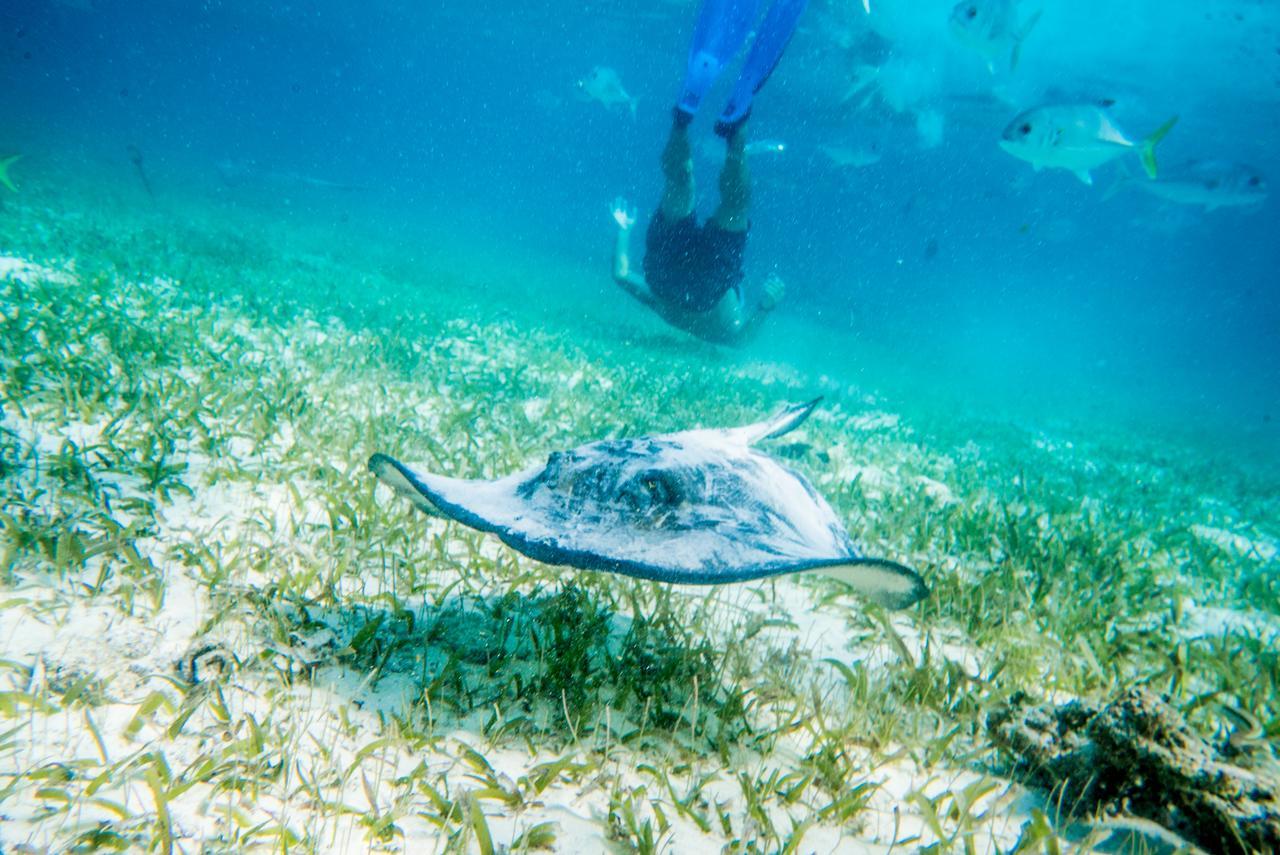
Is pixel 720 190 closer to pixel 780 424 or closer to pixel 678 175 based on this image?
pixel 678 175

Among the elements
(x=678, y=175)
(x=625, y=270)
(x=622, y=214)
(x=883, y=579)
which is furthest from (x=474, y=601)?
(x=622, y=214)

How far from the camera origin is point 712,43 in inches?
380

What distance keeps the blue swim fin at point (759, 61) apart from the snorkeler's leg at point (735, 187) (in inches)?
6.8

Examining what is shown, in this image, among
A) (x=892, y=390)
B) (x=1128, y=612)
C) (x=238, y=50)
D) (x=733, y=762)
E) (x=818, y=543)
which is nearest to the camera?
(x=733, y=762)

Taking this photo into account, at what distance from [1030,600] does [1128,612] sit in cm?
94

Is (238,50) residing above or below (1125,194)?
above

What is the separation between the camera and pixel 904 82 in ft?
91.4

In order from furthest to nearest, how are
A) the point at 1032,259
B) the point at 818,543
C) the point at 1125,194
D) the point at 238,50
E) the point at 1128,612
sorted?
the point at 238,50, the point at 1032,259, the point at 1125,194, the point at 1128,612, the point at 818,543

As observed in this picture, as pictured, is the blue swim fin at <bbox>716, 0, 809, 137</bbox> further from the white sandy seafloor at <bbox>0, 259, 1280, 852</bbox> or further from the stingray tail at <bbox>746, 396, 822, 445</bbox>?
the white sandy seafloor at <bbox>0, 259, 1280, 852</bbox>

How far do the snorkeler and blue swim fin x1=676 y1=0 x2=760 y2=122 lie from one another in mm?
14

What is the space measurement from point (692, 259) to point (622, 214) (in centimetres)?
270

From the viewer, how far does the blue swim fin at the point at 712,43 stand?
361 inches

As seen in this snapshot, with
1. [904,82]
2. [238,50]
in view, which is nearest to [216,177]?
[904,82]

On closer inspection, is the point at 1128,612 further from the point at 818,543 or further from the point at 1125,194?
the point at 1125,194
